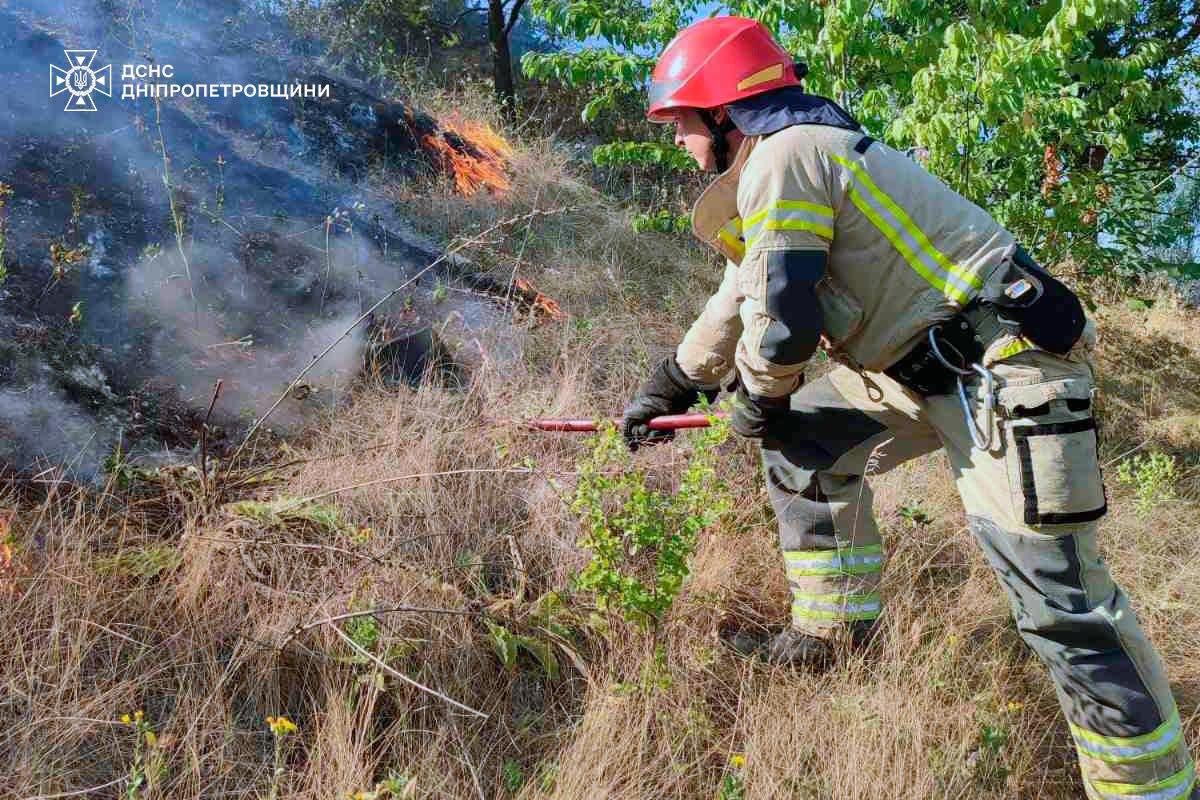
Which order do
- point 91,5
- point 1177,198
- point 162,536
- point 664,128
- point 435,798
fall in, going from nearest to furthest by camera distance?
point 435,798 < point 162,536 < point 91,5 < point 664,128 < point 1177,198

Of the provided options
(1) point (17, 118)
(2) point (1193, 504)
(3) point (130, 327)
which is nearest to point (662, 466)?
(3) point (130, 327)

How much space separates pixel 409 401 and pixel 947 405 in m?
2.31

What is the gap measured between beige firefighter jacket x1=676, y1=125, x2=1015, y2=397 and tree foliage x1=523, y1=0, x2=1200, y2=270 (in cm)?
167

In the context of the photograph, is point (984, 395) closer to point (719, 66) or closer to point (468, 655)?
point (719, 66)

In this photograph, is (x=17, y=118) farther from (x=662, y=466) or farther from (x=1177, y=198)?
(x=1177, y=198)

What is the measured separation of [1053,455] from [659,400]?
130cm

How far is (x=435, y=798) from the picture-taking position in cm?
219

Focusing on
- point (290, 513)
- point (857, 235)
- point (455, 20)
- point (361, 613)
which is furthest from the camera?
point (455, 20)

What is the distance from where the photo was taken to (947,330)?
228cm

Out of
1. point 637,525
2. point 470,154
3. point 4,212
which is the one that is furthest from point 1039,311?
point 470,154

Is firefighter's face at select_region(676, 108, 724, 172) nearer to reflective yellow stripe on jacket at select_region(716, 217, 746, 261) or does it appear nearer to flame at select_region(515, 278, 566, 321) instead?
reflective yellow stripe on jacket at select_region(716, 217, 746, 261)

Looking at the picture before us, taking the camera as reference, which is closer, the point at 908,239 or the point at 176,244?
the point at 908,239

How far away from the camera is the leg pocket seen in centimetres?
210

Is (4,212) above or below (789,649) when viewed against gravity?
above
